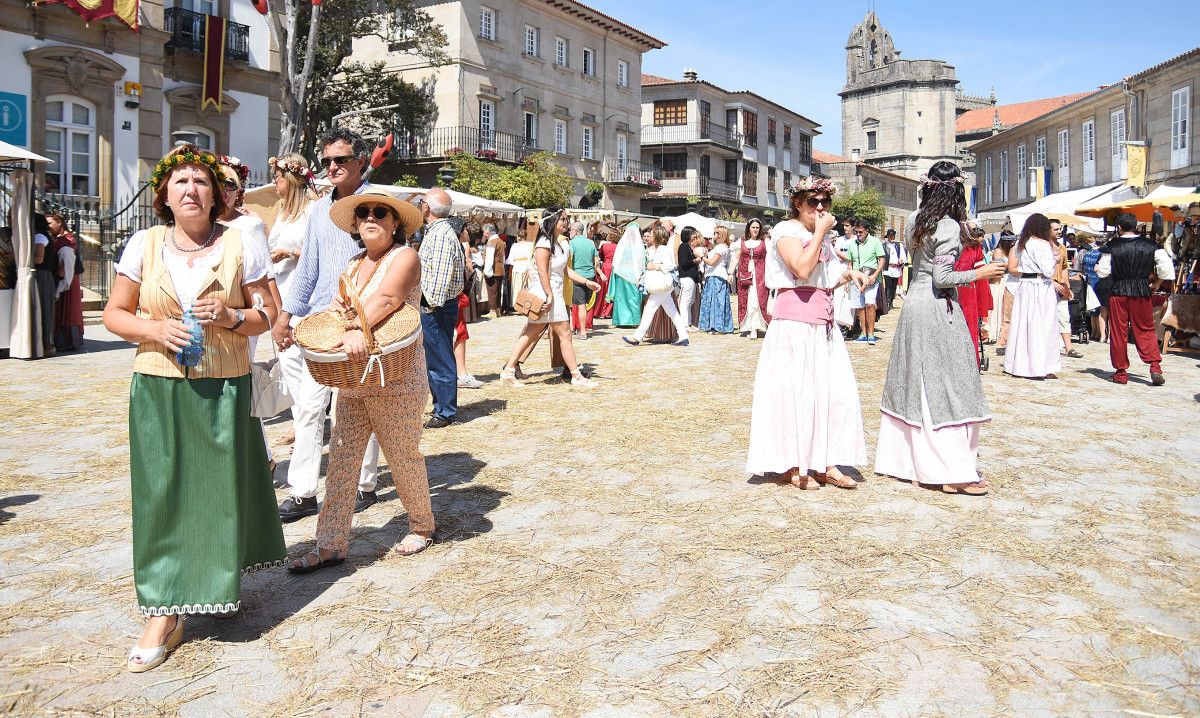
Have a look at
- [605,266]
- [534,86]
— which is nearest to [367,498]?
[605,266]

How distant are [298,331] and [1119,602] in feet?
11.6

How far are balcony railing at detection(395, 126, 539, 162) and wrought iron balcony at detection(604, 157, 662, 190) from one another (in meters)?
8.28

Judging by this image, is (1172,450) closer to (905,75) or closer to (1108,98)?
(1108,98)

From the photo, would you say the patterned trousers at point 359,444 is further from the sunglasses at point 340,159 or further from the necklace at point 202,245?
the sunglasses at point 340,159

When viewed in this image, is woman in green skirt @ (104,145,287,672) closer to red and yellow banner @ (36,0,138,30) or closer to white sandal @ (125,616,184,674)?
white sandal @ (125,616,184,674)

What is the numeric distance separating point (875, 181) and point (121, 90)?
227ft

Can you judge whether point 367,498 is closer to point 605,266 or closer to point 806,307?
point 806,307

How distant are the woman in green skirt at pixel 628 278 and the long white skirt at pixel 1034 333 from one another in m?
6.18

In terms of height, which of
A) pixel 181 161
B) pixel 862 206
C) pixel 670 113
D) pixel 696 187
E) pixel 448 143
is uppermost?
pixel 670 113

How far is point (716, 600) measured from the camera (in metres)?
3.82

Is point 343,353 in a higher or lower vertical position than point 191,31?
lower

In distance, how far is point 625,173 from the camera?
44750mm

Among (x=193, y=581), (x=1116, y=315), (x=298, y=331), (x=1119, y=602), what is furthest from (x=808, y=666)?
(x=1116, y=315)

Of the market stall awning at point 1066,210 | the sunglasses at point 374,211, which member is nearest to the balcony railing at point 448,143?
the market stall awning at point 1066,210
